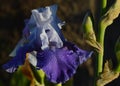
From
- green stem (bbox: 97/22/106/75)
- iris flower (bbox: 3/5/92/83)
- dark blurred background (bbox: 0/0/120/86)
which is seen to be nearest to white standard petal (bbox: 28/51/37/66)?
iris flower (bbox: 3/5/92/83)

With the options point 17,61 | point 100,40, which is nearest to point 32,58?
point 17,61

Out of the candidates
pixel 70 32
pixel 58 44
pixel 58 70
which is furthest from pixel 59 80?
pixel 70 32

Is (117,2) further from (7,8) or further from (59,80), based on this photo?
(7,8)

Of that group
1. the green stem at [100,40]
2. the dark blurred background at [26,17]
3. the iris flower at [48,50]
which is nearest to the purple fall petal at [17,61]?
the iris flower at [48,50]

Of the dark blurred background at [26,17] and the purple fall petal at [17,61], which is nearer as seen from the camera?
the purple fall petal at [17,61]

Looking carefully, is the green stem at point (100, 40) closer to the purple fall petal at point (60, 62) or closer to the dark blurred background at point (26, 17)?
the purple fall petal at point (60, 62)

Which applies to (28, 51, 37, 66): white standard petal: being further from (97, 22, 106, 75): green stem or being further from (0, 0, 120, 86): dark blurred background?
(0, 0, 120, 86): dark blurred background

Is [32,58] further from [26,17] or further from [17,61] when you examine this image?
[26,17]

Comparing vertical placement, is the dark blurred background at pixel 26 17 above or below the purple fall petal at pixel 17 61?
above
